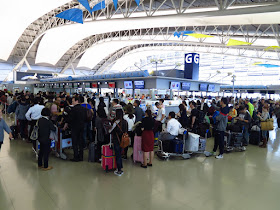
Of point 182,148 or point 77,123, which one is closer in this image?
point 77,123

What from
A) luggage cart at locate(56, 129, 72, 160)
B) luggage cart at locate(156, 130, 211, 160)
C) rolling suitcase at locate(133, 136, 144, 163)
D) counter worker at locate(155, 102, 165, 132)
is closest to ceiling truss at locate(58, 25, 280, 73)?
counter worker at locate(155, 102, 165, 132)

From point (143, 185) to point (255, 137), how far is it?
5.58 meters

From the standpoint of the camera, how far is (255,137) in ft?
23.6

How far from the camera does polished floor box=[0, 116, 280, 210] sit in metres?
3.15

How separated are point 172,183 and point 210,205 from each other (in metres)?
0.91

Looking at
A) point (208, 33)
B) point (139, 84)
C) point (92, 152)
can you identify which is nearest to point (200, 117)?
point (92, 152)

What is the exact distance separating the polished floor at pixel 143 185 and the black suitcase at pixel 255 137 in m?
1.92

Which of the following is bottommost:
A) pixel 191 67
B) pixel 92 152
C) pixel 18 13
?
pixel 92 152

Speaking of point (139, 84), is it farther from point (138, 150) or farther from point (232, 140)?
point (138, 150)

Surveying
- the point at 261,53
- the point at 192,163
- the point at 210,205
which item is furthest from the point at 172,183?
the point at 261,53

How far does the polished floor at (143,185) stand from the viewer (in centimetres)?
315

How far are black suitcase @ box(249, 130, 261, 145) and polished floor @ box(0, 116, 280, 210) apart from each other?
1918mm

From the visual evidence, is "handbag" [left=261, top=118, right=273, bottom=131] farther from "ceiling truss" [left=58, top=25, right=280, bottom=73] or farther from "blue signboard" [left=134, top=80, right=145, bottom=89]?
"ceiling truss" [left=58, top=25, right=280, bottom=73]

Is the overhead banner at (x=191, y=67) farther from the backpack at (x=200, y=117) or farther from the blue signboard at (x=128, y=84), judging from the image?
the backpack at (x=200, y=117)
